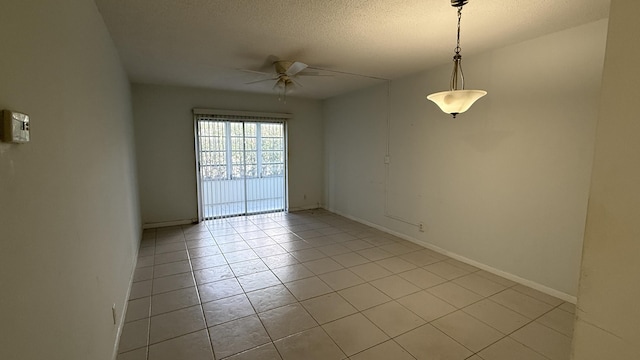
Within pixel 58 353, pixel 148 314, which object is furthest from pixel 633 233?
pixel 148 314

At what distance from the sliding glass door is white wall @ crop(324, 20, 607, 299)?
247 centimetres

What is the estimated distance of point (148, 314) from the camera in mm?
2383

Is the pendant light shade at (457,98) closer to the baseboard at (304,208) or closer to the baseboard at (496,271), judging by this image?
the baseboard at (496,271)

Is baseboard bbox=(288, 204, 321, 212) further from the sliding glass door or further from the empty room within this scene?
the empty room

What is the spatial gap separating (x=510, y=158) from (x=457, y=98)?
128cm

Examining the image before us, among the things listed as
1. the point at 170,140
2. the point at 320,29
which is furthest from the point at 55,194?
the point at 170,140

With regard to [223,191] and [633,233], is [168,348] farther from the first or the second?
[223,191]

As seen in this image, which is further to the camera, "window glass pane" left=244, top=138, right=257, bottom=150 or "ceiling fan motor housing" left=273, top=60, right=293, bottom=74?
"window glass pane" left=244, top=138, right=257, bottom=150

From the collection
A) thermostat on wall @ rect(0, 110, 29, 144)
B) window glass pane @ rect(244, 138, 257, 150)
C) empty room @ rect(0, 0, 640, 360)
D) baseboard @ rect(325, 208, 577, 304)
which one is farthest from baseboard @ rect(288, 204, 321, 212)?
thermostat on wall @ rect(0, 110, 29, 144)

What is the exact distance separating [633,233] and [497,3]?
209cm

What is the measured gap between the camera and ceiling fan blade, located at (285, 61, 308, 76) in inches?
118

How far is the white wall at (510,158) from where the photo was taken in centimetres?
251

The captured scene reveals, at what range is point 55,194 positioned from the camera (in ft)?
3.72

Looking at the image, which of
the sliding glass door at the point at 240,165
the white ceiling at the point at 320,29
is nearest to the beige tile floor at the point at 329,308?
the sliding glass door at the point at 240,165
